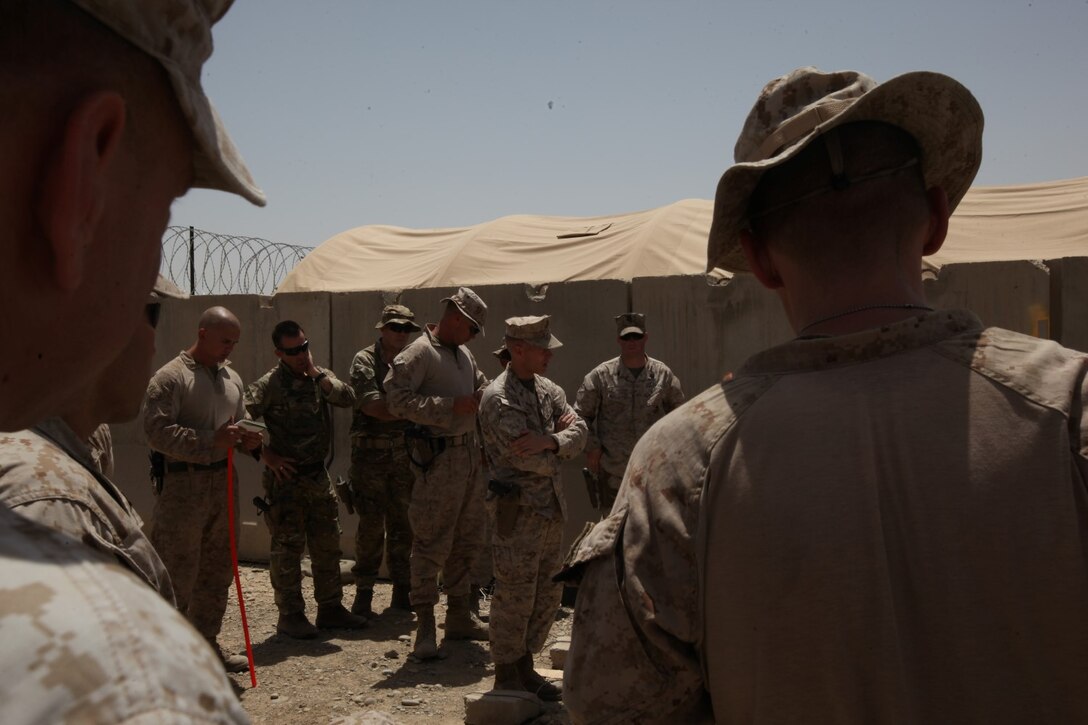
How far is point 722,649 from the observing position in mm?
1290

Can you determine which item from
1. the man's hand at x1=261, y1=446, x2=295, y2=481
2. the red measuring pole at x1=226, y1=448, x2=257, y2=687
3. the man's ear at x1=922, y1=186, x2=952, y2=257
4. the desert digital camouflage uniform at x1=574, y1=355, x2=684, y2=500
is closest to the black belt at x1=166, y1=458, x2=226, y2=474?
the red measuring pole at x1=226, y1=448, x2=257, y2=687

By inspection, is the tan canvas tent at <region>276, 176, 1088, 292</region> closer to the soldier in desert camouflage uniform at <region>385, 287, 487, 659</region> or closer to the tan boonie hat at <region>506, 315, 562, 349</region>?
the soldier in desert camouflage uniform at <region>385, 287, 487, 659</region>

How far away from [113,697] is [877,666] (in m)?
0.98

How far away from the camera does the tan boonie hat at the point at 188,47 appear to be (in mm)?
646

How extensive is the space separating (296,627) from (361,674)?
956mm

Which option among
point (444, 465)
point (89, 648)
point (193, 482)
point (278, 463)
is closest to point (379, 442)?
point (278, 463)

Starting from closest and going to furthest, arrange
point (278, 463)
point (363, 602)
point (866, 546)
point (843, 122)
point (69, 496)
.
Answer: point (866, 546) → point (843, 122) → point (69, 496) → point (278, 463) → point (363, 602)

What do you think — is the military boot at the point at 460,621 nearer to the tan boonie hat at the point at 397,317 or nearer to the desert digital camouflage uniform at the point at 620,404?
the desert digital camouflage uniform at the point at 620,404

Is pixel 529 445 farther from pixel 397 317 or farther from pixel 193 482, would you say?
pixel 397 317

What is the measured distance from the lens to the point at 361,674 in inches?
232

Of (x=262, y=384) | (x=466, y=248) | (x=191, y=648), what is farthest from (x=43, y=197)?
(x=466, y=248)

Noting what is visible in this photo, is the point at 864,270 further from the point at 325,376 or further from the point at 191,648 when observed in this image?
the point at 325,376

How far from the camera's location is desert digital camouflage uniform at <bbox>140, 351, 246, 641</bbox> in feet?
18.2

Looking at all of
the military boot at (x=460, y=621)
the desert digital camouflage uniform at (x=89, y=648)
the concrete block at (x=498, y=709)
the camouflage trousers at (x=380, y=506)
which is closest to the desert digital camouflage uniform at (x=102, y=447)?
the concrete block at (x=498, y=709)
